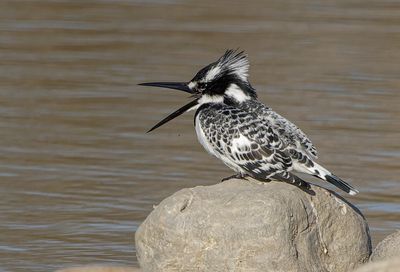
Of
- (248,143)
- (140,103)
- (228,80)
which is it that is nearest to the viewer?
(248,143)

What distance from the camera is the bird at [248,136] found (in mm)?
8773

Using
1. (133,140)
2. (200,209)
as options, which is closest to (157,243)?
(200,209)

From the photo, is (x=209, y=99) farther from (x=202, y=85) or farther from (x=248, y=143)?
(x=248, y=143)

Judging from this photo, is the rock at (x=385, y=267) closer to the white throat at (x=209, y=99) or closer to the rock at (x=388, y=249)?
the rock at (x=388, y=249)

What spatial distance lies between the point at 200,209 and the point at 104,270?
2.77 feet

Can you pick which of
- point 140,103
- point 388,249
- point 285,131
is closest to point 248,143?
point 285,131

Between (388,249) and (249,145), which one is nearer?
(388,249)

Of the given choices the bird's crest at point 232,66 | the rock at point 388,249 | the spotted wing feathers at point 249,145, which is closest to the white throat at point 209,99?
the bird's crest at point 232,66

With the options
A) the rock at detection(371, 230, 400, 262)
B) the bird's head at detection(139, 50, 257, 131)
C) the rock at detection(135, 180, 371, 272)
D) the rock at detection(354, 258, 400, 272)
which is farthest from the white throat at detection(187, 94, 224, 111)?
the rock at detection(354, 258, 400, 272)

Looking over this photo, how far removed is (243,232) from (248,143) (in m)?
0.74

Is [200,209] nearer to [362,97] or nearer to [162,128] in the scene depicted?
[162,128]

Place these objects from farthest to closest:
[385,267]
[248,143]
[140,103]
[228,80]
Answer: [140,103], [228,80], [248,143], [385,267]

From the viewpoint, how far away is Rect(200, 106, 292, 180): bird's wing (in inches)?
345

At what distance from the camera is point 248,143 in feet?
28.9
